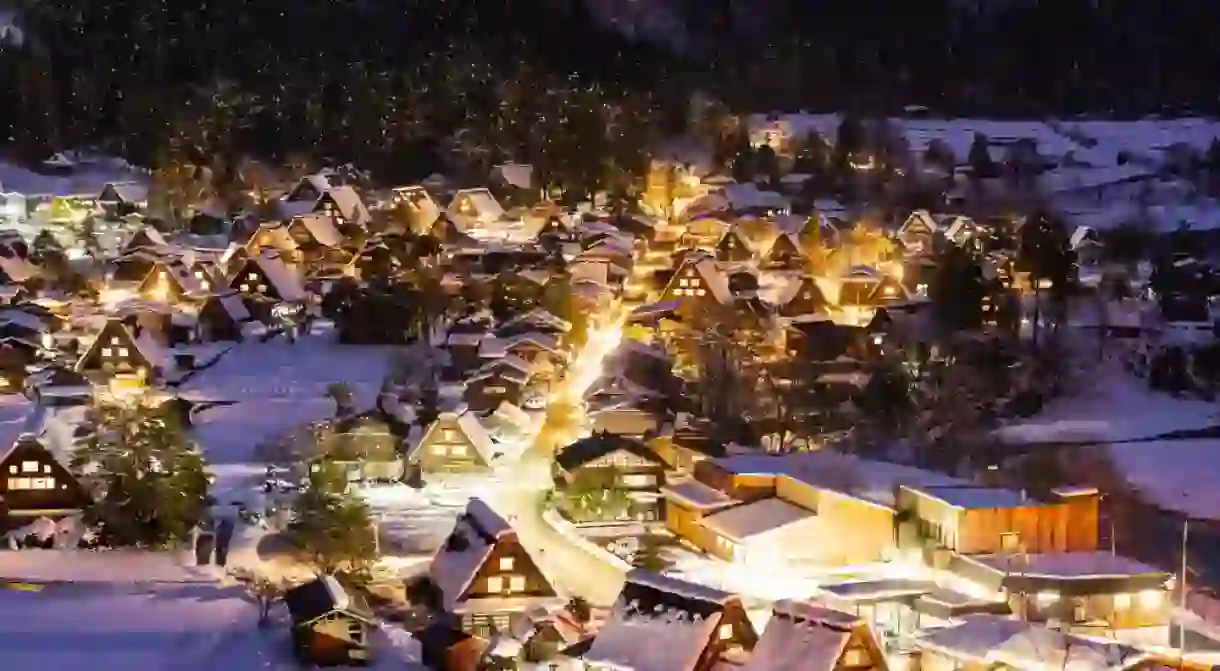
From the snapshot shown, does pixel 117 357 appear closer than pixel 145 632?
No

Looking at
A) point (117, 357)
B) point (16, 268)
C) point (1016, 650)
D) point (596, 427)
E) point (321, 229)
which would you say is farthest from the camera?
point (321, 229)

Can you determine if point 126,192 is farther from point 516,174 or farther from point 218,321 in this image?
point 218,321

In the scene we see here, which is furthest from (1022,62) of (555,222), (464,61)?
(555,222)

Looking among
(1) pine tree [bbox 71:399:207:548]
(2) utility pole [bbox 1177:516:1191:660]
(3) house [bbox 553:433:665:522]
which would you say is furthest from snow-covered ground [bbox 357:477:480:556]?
(2) utility pole [bbox 1177:516:1191:660]

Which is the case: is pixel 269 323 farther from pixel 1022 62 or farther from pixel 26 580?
pixel 1022 62

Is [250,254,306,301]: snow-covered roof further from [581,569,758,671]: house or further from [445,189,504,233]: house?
[581,569,758,671]: house

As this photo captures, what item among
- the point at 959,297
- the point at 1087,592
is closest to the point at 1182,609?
the point at 1087,592

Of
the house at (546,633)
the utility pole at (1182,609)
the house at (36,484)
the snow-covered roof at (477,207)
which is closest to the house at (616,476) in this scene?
the house at (546,633)

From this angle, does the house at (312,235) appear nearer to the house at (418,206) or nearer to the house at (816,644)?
the house at (418,206)
